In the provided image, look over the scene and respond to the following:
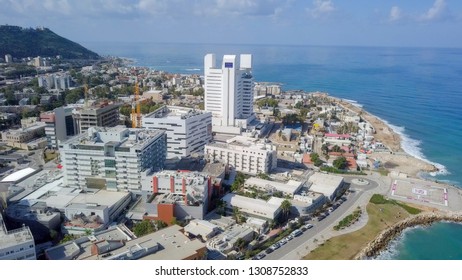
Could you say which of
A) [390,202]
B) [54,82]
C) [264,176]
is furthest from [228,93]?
[54,82]

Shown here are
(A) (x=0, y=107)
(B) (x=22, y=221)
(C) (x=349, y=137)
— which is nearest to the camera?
(B) (x=22, y=221)

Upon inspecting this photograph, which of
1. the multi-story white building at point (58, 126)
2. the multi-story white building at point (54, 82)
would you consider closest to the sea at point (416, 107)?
the multi-story white building at point (58, 126)

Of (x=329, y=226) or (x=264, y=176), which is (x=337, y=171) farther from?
(x=329, y=226)

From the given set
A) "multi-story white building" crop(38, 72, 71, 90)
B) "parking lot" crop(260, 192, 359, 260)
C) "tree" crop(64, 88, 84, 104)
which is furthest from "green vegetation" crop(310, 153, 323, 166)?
"multi-story white building" crop(38, 72, 71, 90)

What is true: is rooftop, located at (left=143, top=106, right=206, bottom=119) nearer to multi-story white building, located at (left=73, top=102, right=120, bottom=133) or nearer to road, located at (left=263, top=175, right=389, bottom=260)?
multi-story white building, located at (left=73, top=102, right=120, bottom=133)
